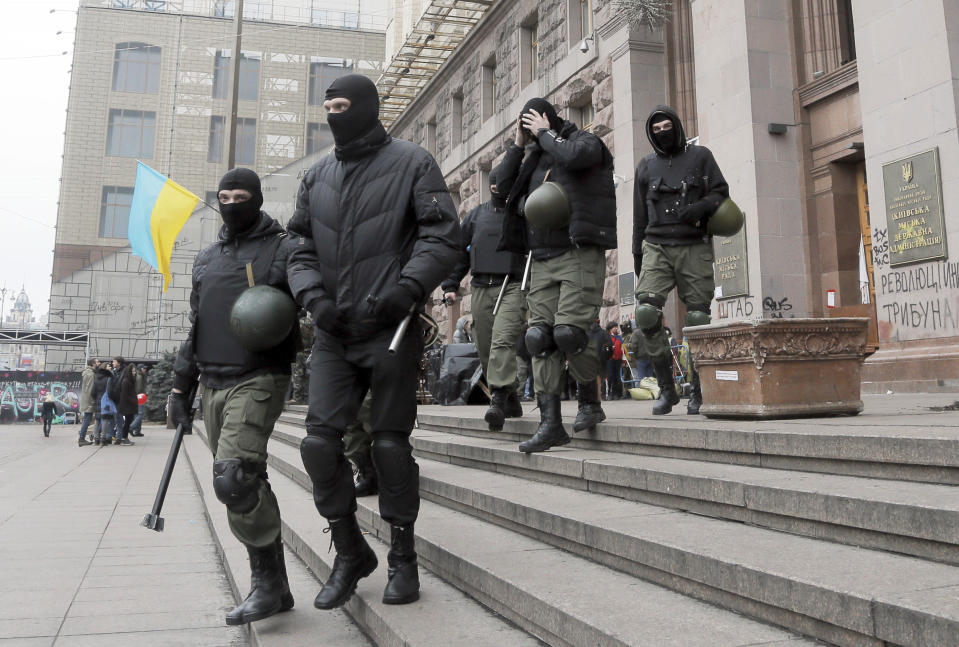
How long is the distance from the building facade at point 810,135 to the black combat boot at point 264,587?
629cm

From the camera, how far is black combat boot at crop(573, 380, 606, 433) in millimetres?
4797

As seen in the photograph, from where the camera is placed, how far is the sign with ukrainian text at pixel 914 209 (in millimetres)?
8109

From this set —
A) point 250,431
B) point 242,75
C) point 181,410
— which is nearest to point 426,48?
point 181,410

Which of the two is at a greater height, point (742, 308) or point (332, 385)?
point (742, 308)

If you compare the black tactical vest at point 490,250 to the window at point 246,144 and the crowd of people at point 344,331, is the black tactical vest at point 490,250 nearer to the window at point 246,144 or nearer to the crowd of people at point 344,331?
the crowd of people at point 344,331

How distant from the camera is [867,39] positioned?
9.05 m

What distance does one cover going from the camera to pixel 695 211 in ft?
17.5

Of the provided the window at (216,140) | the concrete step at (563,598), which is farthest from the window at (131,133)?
the concrete step at (563,598)

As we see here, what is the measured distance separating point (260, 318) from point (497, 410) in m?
2.67

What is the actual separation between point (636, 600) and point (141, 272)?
39.7m

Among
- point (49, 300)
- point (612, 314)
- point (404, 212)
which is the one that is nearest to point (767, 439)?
point (404, 212)

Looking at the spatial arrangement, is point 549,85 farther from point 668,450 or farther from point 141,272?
point 141,272

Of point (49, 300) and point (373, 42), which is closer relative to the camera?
point (49, 300)

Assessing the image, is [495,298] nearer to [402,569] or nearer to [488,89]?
[402,569]
